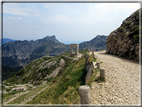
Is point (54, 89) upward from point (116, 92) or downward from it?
downward

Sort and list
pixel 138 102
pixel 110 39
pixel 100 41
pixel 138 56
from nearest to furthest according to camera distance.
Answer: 1. pixel 138 102
2. pixel 138 56
3. pixel 110 39
4. pixel 100 41

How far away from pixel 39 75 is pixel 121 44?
35.7m

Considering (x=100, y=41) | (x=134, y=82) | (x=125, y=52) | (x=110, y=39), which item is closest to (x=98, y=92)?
(x=134, y=82)

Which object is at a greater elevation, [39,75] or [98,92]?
[98,92]

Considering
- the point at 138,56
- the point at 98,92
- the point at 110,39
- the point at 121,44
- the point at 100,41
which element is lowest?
the point at 98,92

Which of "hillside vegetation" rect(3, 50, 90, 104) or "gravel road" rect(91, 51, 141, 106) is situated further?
"hillside vegetation" rect(3, 50, 90, 104)

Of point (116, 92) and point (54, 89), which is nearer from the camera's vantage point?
point (116, 92)

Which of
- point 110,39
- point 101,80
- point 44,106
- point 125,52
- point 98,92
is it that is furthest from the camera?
point 110,39

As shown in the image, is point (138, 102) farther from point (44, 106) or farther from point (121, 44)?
point (121, 44)

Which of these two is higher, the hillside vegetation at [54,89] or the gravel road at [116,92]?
the gravel road at [116,92]

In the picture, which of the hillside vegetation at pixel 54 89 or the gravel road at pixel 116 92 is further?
the hillside vegetation at pixel 54 89

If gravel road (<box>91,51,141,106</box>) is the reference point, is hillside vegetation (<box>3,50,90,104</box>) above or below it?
below

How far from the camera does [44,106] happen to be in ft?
37.6

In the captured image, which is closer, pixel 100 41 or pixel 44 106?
pixel 44 106
